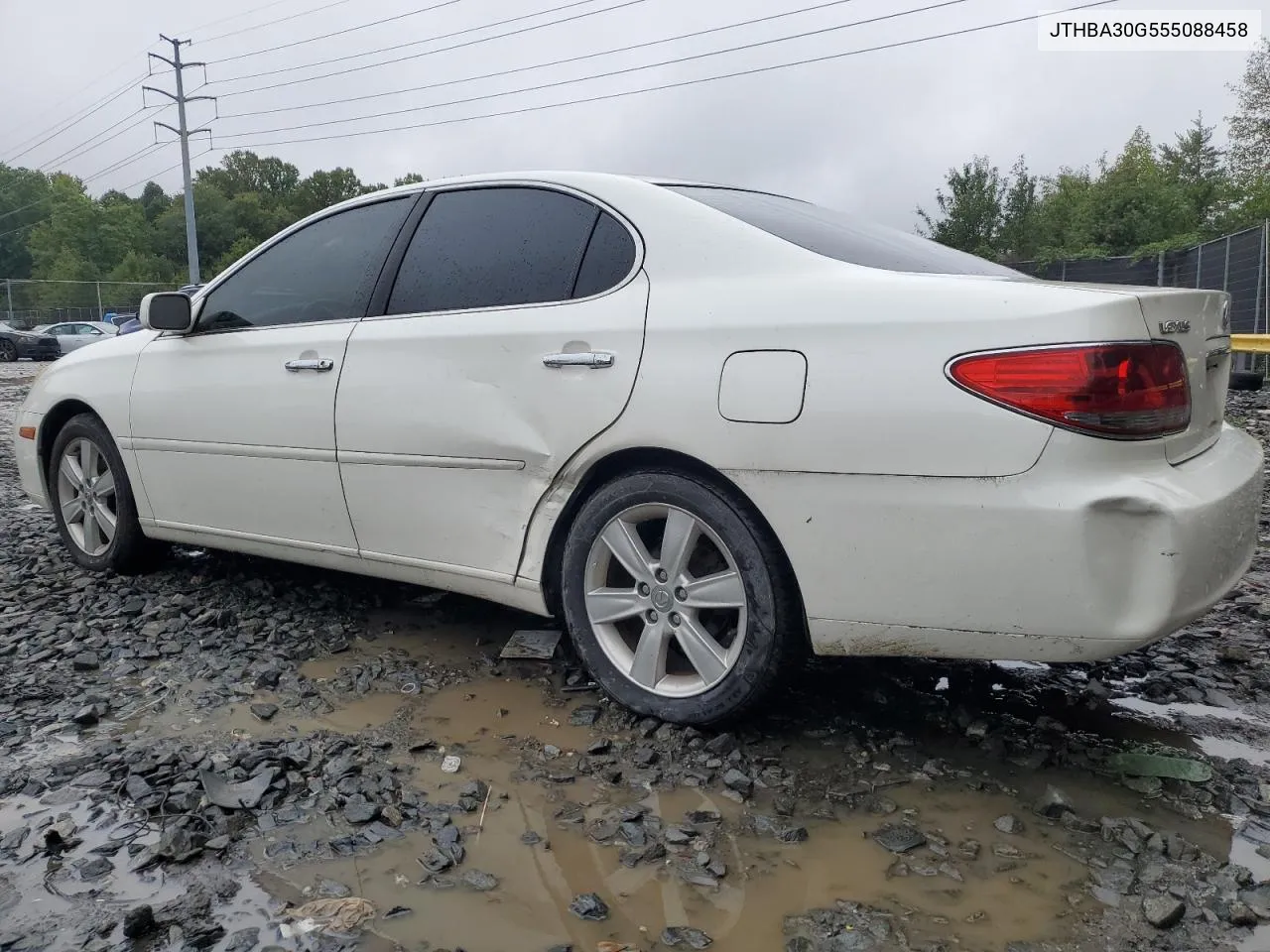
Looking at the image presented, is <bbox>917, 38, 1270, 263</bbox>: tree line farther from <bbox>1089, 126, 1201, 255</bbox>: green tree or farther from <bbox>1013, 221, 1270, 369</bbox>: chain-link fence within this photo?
<bbox>1013, 221, 1270, 369</bbox>: chain-link fence

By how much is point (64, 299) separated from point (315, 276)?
129 feet

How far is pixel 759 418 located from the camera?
8.46ft

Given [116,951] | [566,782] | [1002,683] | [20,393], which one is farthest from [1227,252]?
[20,393]

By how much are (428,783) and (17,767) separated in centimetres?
113

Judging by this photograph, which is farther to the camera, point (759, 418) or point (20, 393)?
point (20, 393)

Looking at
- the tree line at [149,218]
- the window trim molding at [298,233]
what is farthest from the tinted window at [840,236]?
the tree line at [149,218]

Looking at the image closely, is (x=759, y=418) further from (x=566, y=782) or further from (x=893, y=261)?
(x=566, y=782)

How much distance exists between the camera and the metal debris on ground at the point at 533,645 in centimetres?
351

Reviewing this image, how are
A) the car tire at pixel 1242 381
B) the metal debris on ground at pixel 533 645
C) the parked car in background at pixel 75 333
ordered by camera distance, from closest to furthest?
1. the car tire at pixel 1242 381
2. the metal debris on ground at pixel 533 645
3. the parked car in background at pixel 75 333

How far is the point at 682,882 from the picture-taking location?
2.18 meters

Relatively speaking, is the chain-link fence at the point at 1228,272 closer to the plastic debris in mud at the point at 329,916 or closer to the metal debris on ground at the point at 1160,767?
the metal debris on ground at the point at 1160,767

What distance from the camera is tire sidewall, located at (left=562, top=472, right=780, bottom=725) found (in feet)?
8.77

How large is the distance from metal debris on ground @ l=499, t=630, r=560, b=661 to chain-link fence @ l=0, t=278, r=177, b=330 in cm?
3685

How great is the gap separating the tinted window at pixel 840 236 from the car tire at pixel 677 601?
2.49ft
